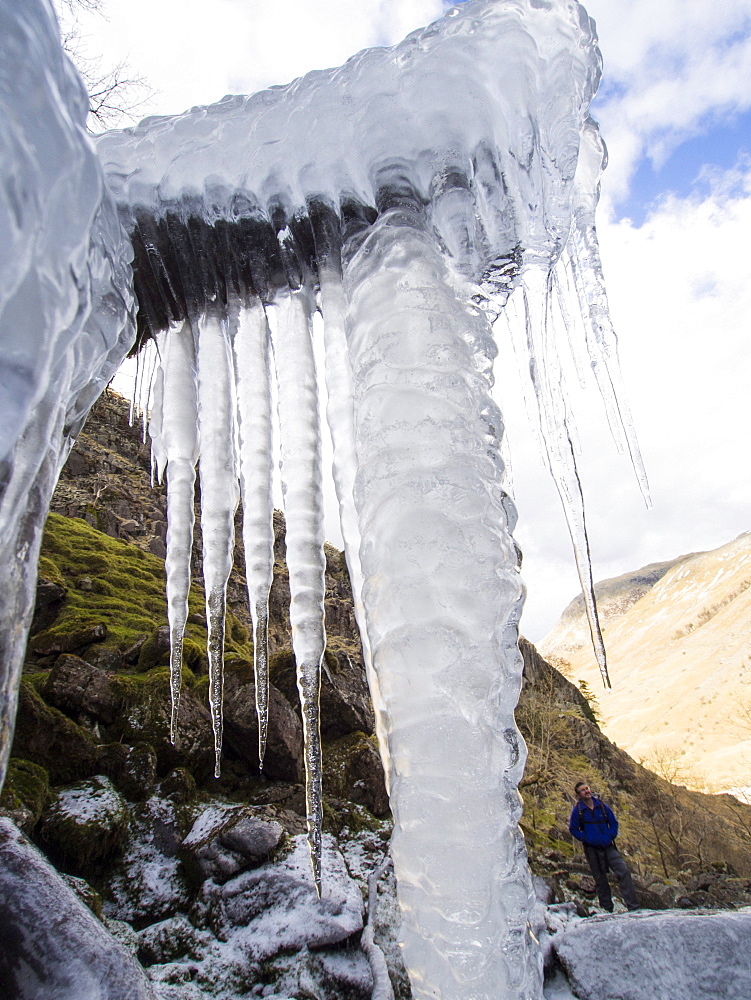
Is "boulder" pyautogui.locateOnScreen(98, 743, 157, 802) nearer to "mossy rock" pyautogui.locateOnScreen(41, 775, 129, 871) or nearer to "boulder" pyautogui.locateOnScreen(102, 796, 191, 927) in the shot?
"boulder" pyautogui.locateOnScreen(102, 796, 191, 927)

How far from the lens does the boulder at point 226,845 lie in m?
4.05

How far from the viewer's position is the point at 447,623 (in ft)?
3.66

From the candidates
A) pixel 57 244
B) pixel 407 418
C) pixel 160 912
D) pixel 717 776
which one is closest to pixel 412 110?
pixel 407 418

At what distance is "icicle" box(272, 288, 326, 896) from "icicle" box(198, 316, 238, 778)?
0.23 metres

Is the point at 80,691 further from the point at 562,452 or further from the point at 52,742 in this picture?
the point at 562,452

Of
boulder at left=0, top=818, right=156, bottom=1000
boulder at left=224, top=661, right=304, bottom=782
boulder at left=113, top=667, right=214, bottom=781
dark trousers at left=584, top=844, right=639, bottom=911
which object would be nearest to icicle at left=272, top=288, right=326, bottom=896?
boulder at left=0, top=818, right=156, bottom=1000

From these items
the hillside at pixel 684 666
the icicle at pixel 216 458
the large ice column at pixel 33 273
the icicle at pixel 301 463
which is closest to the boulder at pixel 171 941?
the icicle at pixel 301 463

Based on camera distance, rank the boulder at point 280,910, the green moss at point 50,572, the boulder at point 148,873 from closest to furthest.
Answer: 1. the boulder at point 280,910
2. the boulder at point 148,873
3. the green moss at point 50,572

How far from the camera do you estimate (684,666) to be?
47281 mm

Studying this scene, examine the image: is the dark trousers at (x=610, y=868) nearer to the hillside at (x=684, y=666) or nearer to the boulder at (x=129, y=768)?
the boulder at (x=129, y=768)

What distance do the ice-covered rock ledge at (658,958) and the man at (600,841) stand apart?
53.4 inches

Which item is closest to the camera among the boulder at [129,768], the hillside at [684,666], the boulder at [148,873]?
the boulder at [148,873]

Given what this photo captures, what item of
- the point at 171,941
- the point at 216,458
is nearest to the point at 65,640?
the point at 171,941

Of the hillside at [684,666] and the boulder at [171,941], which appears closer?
the boulder at [171,941]
